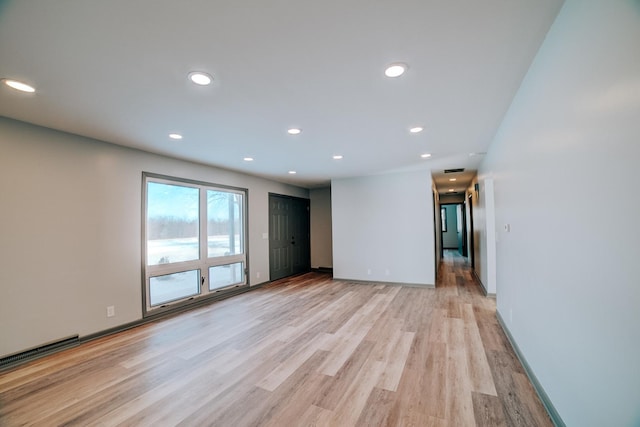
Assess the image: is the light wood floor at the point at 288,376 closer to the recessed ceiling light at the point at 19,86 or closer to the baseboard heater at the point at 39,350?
the baseboard heater at the point at 39,350

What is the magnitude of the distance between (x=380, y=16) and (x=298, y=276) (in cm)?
649

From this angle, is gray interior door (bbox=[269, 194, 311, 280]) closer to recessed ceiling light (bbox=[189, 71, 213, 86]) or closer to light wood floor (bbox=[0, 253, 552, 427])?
light wood floor (bbox=[0, 253, 552, 427])

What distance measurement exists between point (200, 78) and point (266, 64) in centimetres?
57

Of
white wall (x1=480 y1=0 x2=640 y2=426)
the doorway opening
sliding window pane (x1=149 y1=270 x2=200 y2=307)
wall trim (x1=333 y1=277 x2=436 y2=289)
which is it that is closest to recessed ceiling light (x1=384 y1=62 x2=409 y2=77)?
white wall (x1=480 y1=0 x2=640 y2=426)

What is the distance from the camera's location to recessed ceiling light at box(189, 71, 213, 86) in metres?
1.99

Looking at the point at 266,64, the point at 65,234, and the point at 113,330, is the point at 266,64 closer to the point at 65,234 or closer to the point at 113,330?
the point at 65,234

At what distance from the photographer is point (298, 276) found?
23.8ft

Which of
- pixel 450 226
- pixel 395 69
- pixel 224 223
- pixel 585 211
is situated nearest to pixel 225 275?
pixel 224 223

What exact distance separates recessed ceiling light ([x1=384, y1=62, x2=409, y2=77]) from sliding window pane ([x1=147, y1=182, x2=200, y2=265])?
374 centimetres

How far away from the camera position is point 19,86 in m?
2.13

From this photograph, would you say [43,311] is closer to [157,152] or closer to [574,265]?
[157,152]

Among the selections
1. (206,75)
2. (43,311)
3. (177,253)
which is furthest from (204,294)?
(206,75)

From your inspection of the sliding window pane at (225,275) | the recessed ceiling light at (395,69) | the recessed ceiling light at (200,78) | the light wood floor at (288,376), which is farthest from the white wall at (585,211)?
the sliding window pane at (225,275)

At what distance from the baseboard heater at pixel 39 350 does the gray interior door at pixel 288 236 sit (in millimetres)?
3792
